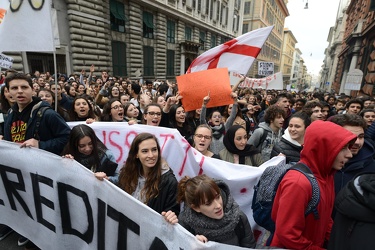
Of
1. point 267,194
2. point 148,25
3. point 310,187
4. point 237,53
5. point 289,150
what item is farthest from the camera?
Result: point 148,25

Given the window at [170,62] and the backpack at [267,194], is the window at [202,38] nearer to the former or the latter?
the window at [170,62]

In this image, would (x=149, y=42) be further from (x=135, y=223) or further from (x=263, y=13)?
(x=263, y=13)

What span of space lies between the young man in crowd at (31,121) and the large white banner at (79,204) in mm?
248

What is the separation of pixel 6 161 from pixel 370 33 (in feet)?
63.9

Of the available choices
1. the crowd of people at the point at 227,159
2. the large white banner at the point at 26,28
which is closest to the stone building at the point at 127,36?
the large white banner at the point at 26,28

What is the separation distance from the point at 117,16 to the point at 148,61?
4.04 metres

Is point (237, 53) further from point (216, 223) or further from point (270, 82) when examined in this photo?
point (270, 82)

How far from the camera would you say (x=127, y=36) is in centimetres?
1527

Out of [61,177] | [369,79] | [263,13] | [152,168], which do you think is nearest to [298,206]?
[152,168]

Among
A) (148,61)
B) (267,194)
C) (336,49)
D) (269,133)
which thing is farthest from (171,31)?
(336,49)

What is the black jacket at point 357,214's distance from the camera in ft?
3.30

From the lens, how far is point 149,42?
56.5 ft

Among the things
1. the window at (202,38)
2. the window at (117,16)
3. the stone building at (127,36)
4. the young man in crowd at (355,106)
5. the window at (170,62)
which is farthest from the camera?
the window at (202,38)

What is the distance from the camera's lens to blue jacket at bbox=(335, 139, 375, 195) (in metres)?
1.91
